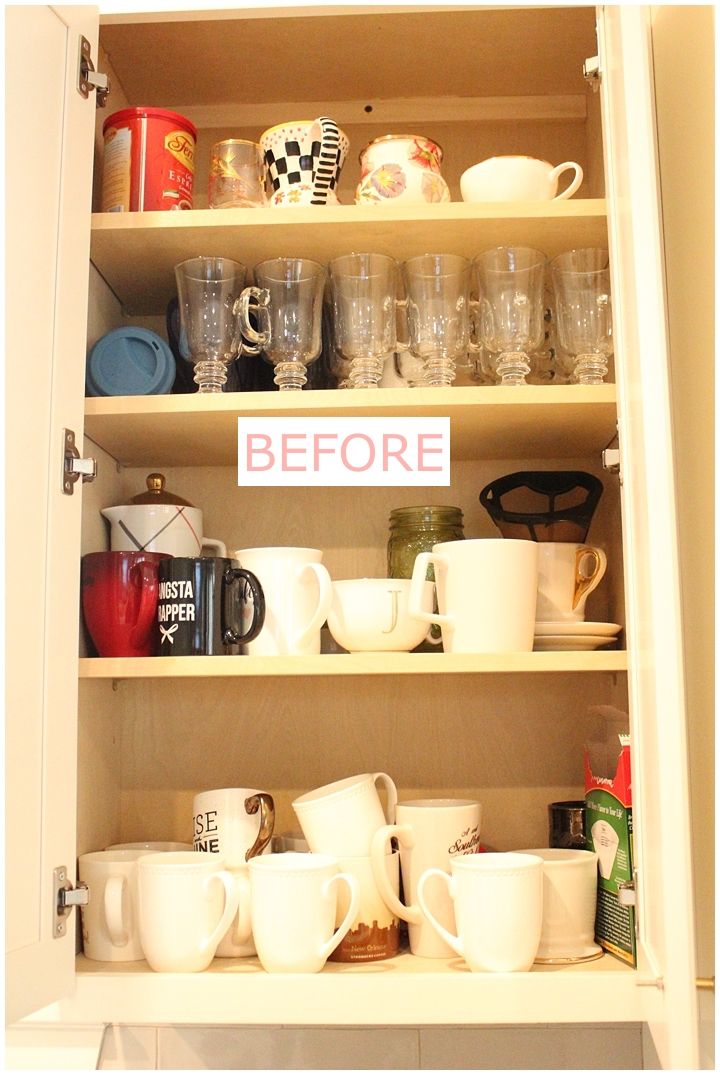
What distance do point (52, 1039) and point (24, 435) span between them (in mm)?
741

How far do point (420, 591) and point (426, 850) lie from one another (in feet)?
0.90

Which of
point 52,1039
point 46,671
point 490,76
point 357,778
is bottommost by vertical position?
point 52,1039

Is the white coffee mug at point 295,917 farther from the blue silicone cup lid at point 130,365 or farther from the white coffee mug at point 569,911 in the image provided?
the blue silicone cup lid at point 130,365

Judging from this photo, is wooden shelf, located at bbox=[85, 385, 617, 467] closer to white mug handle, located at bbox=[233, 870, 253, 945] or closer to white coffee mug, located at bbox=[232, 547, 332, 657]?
white coffee mug, located at bbox=[232, 547, 332, 657]

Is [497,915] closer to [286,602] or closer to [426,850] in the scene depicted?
[426,850]

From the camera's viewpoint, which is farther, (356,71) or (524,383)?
(356,71)

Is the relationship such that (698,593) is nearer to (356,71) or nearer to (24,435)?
(24,435)

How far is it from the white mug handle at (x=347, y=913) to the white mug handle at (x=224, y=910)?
0.31 ft

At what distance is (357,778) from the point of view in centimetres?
111

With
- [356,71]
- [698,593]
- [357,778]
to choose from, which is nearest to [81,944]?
[357,778]

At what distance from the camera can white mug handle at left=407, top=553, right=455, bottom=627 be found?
1080mm

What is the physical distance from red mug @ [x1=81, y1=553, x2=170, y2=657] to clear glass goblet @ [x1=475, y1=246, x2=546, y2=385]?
1.52 feet

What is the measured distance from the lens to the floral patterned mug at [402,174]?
1.18 meters

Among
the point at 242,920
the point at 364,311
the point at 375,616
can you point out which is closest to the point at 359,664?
the point at 375,616
